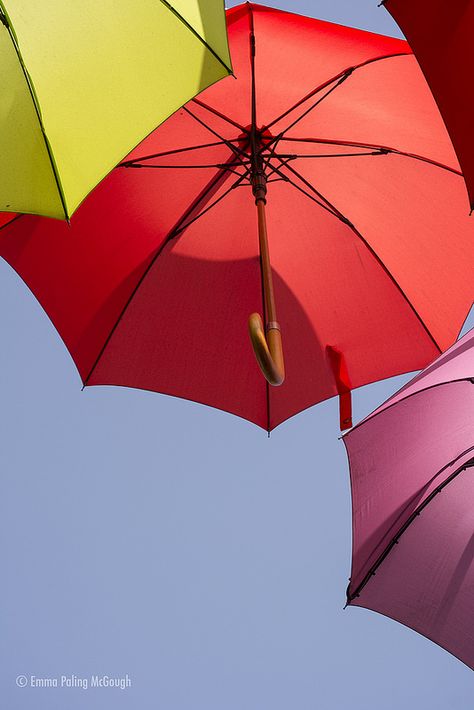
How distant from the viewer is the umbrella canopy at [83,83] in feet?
12.3

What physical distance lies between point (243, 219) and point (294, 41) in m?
0.97

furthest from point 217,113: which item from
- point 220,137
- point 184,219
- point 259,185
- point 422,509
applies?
point 422,509

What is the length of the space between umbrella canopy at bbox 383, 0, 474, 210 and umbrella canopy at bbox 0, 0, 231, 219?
691mm

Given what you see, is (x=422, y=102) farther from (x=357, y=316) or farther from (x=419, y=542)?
(x=419, y=542)

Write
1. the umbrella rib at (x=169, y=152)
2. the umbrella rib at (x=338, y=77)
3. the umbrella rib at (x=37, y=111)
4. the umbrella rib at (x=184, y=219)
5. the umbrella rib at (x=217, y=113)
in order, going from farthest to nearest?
1. the umbrella rib at (x=184, y=219)
2. the umbrella rib at (x=169, y=152)
3. the umbrella rib at (x=217, y=113)
4. the umbrella rib at (x=338, y=77)
5. the umbrella rib at (x=37, y=111)

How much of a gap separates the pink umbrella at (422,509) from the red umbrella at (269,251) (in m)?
0.44

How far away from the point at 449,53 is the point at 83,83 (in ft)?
4.25

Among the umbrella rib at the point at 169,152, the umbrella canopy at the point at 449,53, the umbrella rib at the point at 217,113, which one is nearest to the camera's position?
the umbrella canopy at the point at 449,53

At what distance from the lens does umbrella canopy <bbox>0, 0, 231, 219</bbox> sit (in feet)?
12.3

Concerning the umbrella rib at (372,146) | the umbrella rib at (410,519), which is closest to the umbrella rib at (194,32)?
the umbrella rib at (372,146)

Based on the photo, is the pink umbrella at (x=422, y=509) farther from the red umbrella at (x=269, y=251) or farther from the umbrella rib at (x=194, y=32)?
the umbrella rib at (x=194, y=32)

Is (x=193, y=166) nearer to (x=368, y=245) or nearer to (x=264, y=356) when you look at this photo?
(x=368, y=245)

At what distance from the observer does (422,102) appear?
5164 mm

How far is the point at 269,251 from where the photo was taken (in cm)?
546
